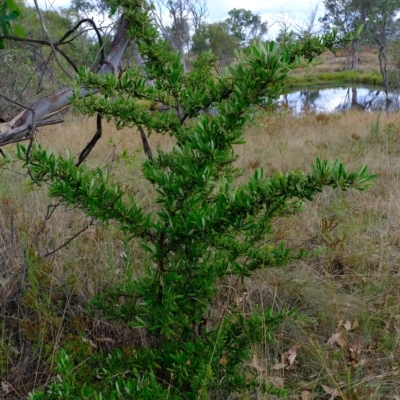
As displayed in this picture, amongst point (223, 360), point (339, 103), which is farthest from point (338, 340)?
point (339, 103)

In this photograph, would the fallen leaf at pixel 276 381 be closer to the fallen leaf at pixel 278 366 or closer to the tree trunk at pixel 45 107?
the fallen leaf at pixel 278 366

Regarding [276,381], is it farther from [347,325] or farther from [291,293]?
[291,293]

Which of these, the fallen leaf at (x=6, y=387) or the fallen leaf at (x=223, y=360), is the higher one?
the fallen leaf at (x=223, y=360)

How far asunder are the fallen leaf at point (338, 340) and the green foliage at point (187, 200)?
0.64m

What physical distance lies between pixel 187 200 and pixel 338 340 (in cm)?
134

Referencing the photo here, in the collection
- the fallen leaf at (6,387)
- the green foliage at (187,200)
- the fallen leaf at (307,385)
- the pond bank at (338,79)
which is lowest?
the fallen leaf at (307,385)

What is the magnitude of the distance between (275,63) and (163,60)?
2.05 ft

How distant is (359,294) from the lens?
2568 millimetres

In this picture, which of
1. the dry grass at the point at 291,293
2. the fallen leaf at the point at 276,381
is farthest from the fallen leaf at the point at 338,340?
the fallen leaf at the point at 276,381

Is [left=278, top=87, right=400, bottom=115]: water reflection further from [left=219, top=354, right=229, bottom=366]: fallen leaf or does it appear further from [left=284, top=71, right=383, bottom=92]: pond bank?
[left=219, top=354, right=229, bottom=366]: fallen leaf

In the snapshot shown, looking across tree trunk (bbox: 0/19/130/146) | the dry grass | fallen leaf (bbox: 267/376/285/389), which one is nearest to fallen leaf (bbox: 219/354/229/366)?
the dry grass

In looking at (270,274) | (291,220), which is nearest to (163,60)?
(270,274)

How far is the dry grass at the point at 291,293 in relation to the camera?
1.88m

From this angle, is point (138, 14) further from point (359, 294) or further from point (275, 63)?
point (359, 294)
